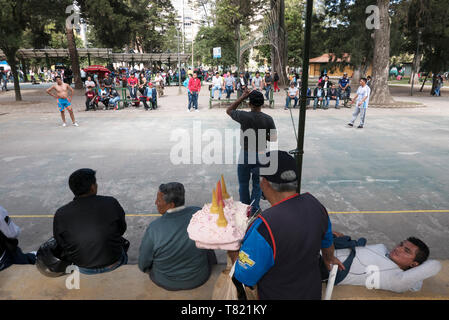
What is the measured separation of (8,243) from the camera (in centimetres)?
305

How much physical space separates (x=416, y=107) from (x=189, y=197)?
16.4m

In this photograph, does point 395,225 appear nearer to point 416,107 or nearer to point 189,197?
point 189,197

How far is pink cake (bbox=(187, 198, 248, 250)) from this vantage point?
7.36 ft

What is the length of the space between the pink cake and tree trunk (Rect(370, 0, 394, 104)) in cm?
1863

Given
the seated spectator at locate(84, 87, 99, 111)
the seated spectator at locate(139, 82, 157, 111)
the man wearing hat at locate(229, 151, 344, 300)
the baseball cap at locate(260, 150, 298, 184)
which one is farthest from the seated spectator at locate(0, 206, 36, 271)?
the seated spectator at locate(84, 87, 99, 111)

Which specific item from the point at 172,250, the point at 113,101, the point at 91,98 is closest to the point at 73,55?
the point at 91,98

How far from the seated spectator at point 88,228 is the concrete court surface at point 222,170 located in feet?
3.38

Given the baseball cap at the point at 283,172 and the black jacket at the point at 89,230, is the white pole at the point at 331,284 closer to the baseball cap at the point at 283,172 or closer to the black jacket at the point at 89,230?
the baseball cap at the point at 283,172

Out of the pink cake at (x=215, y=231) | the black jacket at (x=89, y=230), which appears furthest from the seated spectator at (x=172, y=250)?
the black jacket at (x=89, y=230)

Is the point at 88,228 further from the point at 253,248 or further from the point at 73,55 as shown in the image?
the point at 73,55

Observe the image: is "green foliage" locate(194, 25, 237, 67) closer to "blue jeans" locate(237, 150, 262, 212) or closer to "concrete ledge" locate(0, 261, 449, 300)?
"blue jeans" locate(237, 150, 262, 212)

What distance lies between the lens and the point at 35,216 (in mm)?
4988

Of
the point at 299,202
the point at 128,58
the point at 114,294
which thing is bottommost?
the point at 114,294
